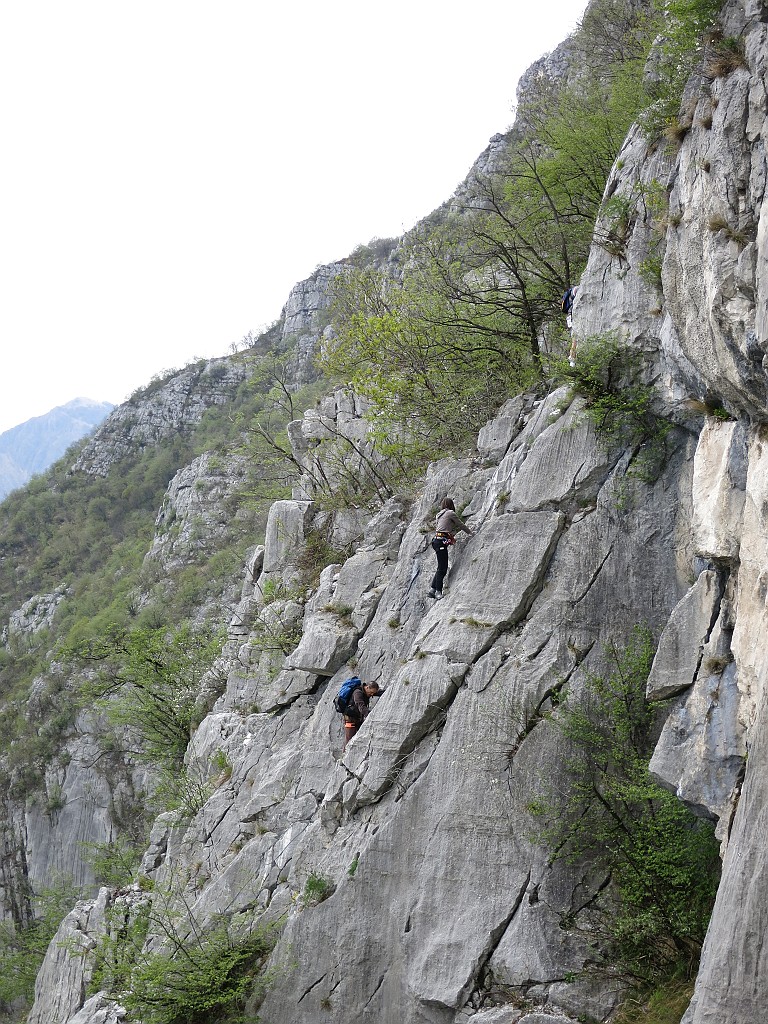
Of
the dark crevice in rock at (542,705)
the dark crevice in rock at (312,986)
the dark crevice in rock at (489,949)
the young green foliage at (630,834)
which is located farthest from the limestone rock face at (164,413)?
the dark crevice in rock at (489,949)

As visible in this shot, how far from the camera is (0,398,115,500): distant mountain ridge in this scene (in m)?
146

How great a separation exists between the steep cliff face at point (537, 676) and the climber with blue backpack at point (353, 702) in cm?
57

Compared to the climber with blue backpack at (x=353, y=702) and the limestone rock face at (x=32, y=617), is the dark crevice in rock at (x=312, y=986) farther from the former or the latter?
the limestone rock face at (x=32, y=617)

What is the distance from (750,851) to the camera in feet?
19.0

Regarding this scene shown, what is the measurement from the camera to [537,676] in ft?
32.8

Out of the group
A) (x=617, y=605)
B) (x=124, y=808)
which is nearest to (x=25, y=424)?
(x=124, y=808)

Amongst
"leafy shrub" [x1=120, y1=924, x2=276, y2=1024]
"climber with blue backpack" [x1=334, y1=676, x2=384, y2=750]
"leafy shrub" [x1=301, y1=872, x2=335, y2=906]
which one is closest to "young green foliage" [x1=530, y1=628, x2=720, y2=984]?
"leafy shrub" [x1=301, y1=872, x2=335, y2=906]

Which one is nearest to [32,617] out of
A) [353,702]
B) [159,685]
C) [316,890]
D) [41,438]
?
[159,685]

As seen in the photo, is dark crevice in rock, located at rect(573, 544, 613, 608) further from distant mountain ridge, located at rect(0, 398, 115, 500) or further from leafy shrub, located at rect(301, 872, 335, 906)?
distant mountain ridge, located at rect(0, 398, 115, 500)

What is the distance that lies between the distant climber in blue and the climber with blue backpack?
2134mm

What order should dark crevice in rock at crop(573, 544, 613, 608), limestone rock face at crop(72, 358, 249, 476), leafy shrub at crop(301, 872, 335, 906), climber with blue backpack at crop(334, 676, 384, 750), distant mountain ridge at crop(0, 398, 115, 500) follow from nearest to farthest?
dark crevice in rock at crop(573, 544, 613, 608) → leafy shrub at crop(301, 872, 335, 906) → climber with blue backpack at crop(334, 676, 384, 750) → limestone rock face at crop(72, 358, 249, 476) → distant mountain ridge at crop(0, 398, 115, 500)

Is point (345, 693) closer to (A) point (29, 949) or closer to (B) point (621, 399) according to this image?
(B) point (621, 399)

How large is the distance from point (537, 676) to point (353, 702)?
3.79m

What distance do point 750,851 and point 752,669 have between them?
1.87 meters
